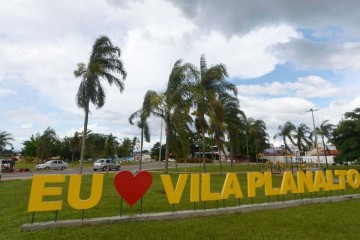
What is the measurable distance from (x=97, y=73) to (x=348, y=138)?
114ft

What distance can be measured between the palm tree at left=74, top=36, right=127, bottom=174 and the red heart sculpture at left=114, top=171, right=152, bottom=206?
13189 millimetres

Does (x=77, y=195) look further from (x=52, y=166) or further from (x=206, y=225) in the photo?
(x=52, y=166)

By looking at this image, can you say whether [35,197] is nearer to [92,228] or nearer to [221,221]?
[92,228]

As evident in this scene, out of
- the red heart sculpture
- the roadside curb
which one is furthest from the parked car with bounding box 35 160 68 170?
the roadside curb

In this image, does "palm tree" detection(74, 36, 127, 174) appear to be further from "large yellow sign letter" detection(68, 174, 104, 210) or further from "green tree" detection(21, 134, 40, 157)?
"green tree" detection(21, 134, 40, 157)

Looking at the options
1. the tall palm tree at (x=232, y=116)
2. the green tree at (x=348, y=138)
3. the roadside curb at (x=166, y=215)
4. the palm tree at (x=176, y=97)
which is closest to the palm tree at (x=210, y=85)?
the palm tree at (x=176, y=97)

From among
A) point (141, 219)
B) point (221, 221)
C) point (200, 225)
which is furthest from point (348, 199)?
point (141, 219)

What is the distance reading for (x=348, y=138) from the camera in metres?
40.6

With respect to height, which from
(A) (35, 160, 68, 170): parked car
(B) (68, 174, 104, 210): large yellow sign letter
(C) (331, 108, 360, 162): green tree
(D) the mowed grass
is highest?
(C) (331, 108, 360, 162): green tree

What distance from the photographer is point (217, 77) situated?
985 inches

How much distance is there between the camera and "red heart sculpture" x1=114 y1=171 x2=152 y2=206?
9102 millimetres

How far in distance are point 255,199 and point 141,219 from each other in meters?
6.45

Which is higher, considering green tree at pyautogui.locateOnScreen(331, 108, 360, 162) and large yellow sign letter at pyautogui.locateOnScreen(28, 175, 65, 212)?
green tree at pyautogui.locateOnScreen(331, 108, 360, 162)

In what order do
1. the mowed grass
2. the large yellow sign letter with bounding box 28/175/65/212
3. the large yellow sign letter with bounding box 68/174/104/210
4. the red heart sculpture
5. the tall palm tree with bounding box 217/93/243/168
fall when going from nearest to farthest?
the mowed grass
the large yellow sign letter with bounding box 28/175/65/212
the large yellow sign letter with bounding box 68/174/104/210
the red heart sculpture
the tall palm tree with bounding box 217/93/243/168
